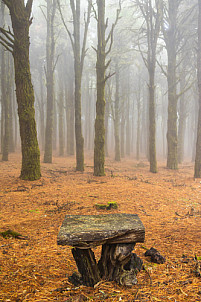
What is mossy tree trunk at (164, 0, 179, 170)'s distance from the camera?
1372cm

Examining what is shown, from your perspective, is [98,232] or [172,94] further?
[172,94]

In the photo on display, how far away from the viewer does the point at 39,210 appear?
212 inches

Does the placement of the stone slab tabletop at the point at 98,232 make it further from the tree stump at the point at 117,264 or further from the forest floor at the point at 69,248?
the forest floor at the point at 69,248

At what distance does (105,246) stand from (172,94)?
1335 cm

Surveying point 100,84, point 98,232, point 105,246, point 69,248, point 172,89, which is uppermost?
point 172,89

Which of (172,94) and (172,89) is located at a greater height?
(172,89)

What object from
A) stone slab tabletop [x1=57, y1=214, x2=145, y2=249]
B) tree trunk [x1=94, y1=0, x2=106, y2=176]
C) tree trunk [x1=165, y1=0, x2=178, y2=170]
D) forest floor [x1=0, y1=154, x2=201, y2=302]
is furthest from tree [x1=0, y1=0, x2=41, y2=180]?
tree trunk [x1=165, y1=0, x2=178, y2=170]

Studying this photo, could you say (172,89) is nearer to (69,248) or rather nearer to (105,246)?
(69,248)

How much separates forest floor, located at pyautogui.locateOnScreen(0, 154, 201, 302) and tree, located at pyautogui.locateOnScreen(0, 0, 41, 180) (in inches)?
38.9

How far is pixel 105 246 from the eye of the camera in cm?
258

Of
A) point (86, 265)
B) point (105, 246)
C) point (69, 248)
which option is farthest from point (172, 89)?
point (86, 265)

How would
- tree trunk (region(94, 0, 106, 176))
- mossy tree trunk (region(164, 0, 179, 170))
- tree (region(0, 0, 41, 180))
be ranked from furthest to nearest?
mossy tree trunk (region(164, 0, 179, 170)) < tree trunk (region(94, 0, 106, 176)) < tree (region(0, 0, 41, 180))

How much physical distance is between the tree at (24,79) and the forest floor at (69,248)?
99 cm

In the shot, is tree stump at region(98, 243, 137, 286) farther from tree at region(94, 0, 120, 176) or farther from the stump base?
tree at region(94, 0, 120, 176)
